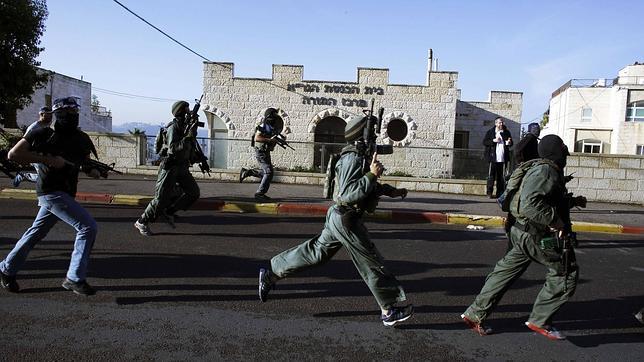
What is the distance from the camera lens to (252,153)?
45.1 feet

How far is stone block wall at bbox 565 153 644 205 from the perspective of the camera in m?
12.3

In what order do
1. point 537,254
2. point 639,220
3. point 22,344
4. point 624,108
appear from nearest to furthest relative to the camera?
point 22,344 < point 537,254 < point 639,220 < point 624,108

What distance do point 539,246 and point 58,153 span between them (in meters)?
3.96

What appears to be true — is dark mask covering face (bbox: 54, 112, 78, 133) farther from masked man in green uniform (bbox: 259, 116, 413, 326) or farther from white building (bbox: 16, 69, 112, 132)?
→ white building (bbox: 16, 69, 112, 132)

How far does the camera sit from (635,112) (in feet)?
135

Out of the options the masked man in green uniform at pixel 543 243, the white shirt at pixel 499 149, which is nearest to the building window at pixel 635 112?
the white shirt at pixel 499 149

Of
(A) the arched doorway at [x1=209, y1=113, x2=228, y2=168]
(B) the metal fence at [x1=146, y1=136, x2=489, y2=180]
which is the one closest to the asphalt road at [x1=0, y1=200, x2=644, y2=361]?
(B) the metal fence at [x1=146, y1=136, x2=489, y2=180]

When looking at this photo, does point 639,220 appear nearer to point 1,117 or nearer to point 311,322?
point 311,322

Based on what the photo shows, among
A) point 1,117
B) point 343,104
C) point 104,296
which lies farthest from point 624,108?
point 104,296

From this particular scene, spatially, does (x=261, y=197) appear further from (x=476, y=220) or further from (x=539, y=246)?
(x=539, y=246)

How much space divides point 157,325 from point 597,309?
387 centimetres

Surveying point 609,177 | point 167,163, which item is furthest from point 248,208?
point 609,177

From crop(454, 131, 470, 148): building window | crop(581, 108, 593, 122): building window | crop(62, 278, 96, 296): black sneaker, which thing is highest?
crop(581, 108, 593, 122): building window

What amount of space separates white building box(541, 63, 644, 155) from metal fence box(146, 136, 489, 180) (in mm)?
34105
